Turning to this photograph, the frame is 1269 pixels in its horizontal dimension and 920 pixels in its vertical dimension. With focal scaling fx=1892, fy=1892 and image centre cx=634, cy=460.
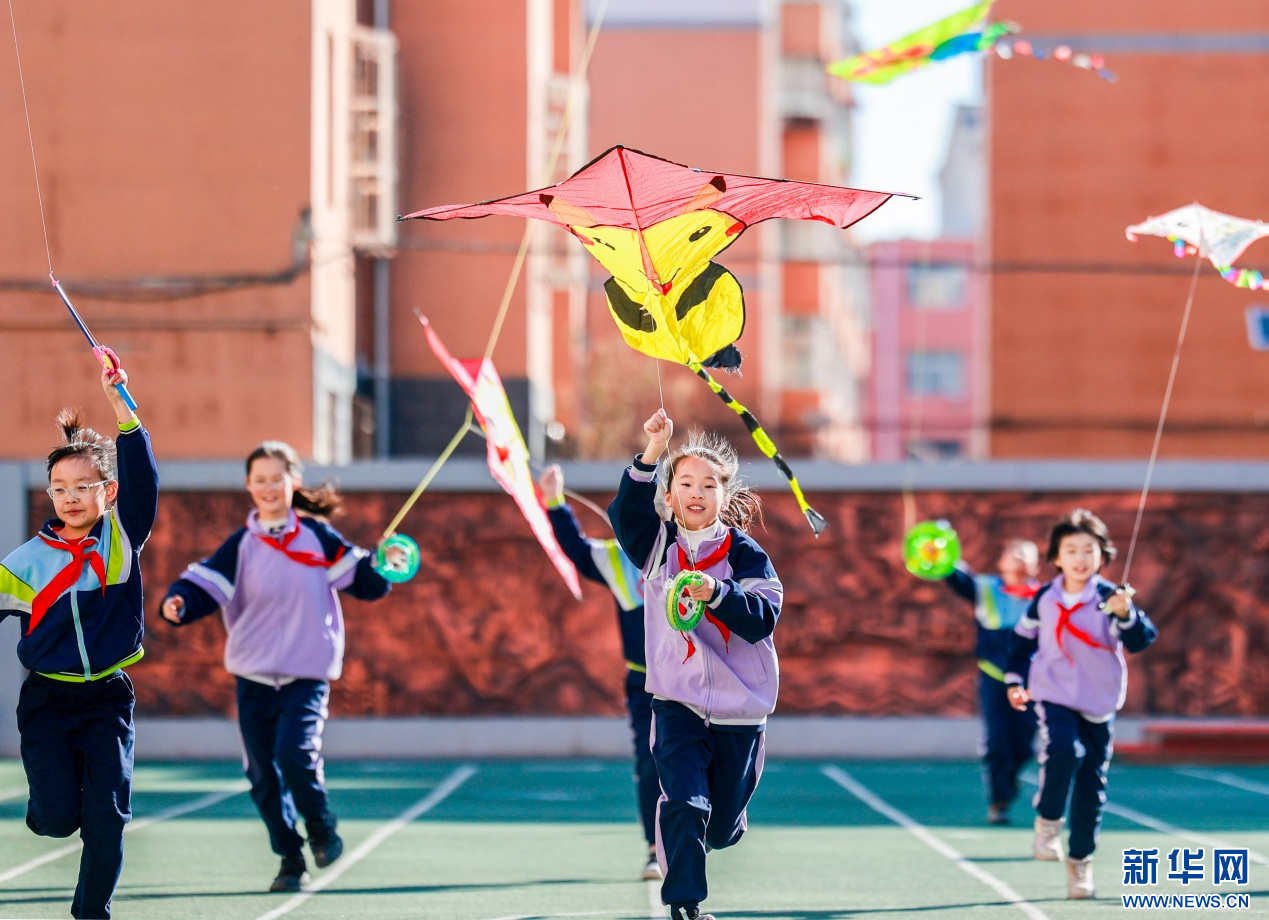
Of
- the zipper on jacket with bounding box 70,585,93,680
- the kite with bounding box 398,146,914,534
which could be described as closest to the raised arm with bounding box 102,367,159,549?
the zipper on jacket with bounding box 70,585,93,680

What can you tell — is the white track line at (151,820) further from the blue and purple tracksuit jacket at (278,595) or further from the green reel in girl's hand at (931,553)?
the green reel in girl's hand at (931,553)

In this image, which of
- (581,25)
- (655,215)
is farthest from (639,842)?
(581,25)

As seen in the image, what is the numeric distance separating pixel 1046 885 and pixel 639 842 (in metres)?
2.52

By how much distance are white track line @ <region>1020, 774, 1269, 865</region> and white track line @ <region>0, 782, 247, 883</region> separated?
5248mm

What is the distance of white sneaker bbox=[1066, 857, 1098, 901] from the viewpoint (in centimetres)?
761

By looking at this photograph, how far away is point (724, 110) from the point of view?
1522 inches

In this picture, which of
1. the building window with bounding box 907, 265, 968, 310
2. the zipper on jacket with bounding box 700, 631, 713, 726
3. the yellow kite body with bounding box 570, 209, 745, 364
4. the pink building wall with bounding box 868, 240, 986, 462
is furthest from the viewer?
the building window with bounding box 907, 265, 968, 310

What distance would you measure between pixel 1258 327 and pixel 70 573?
18062 millimetres

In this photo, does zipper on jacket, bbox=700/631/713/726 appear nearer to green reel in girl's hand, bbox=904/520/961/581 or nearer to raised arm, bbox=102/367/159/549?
raised arm, bbox=102/367/159/549

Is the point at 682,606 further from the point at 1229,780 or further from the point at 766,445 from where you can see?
the point at 1229,780

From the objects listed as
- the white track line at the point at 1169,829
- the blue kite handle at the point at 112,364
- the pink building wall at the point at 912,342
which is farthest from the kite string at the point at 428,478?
the pink building wall at the point at 912,342

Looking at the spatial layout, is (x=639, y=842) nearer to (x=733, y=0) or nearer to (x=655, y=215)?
(x=655, y=215)

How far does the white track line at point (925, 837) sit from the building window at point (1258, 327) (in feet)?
30.7

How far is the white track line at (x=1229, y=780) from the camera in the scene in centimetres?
1295
